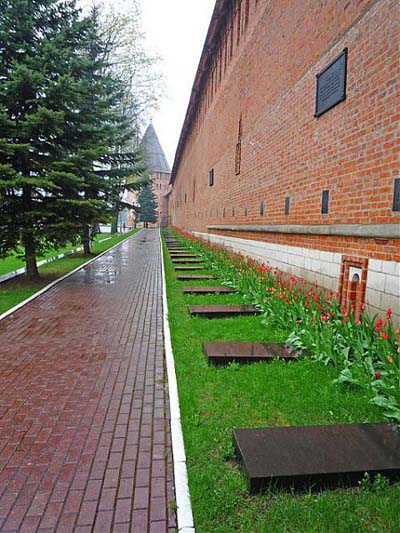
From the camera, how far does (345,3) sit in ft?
16.3

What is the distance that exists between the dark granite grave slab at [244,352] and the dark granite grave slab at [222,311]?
5.19 feet

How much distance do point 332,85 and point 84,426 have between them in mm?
5452

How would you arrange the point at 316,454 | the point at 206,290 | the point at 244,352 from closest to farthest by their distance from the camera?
1. the point at 316,454
2. the point at 244,352
3. the point at 206,290

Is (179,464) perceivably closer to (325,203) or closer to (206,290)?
(325,203)

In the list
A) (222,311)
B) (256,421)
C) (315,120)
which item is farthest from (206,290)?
(256,421)

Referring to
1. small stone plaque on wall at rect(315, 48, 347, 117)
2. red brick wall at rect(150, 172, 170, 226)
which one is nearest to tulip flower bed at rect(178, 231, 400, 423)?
small stone plaque on wall at rect(315, 48, 347, 117)

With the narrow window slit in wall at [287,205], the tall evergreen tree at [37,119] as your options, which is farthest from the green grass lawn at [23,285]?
the narrow window slit in wall at [287,205]

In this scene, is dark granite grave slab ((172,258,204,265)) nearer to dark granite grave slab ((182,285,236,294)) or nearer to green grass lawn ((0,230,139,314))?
green grass lawn ((0,230,139,314))

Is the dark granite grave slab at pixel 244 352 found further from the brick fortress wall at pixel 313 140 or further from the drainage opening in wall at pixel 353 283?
the brick fortress wall at pixel 313 140

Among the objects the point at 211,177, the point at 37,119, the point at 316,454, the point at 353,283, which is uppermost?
the point at 37,119

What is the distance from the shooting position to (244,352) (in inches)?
165

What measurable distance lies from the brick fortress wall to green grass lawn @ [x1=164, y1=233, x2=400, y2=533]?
50.8 inches

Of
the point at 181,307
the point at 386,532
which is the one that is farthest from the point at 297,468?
the point at 181,307

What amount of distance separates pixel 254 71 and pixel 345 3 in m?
4.95
